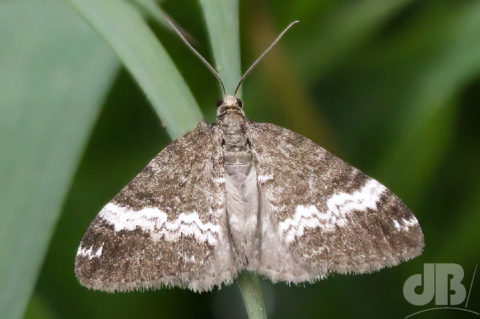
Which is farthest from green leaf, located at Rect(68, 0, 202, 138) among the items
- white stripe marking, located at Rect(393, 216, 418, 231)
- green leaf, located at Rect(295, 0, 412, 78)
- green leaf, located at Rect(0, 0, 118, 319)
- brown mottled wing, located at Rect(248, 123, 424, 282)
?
green leaf, located at Rect(295, 0, 412, 78)

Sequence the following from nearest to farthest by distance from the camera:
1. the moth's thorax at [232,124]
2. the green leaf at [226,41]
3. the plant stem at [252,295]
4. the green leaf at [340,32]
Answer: the plant stem at [252,295]
the green leaf at [226,41]
the moth's thorax at [232,124]
the green leaf at [340,32]

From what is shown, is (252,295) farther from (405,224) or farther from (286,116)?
(286,116)

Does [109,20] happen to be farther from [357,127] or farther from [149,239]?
[357,127]

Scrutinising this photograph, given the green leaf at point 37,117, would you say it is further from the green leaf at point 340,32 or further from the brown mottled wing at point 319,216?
the green leaf at point 340,32

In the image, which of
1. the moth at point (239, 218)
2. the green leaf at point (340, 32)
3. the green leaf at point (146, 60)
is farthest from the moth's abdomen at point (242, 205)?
the green leaf at point (340, 32)

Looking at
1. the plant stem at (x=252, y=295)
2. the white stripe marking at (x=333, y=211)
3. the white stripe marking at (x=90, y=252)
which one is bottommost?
the plant stem at (x=252, y=295)

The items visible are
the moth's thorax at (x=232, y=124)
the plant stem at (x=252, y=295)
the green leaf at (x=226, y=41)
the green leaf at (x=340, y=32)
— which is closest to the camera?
the plant stem at (x=252, y=295)

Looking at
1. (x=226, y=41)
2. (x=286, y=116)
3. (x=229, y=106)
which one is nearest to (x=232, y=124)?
(x=229, y=106)
